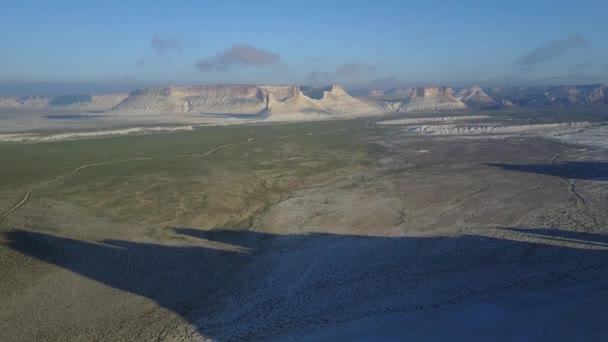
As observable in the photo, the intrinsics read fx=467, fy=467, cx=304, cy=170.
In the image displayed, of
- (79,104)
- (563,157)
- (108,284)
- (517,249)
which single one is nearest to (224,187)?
(108,284)

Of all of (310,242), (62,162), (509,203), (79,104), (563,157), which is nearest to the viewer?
(310,242)

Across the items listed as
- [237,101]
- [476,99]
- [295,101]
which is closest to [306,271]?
[295,101]

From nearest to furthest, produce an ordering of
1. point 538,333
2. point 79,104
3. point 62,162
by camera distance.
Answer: point 538,333 < point 62,162 < point 79,104

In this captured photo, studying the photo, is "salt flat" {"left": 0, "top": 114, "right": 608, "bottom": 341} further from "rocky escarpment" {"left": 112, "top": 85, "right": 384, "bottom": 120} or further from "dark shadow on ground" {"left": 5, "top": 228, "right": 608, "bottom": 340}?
"rocky escarpment" {"left": 112, "top": 85, "right": 384, "bottom": 120}

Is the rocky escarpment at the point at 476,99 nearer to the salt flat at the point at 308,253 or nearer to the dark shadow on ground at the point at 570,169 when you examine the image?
the dark shadow on ground at the point at 570,169

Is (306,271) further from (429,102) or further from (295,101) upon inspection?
(429,102)

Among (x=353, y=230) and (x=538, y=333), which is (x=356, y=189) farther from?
(x=538, y=333)

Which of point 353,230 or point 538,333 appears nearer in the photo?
point 538,333
